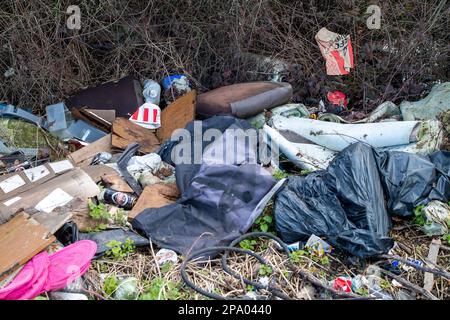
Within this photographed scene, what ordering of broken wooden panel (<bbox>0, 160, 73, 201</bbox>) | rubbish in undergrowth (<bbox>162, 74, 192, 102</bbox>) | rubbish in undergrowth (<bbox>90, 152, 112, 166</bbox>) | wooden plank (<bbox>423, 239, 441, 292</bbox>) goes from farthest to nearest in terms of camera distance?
rubbish in undergrowth (<bbox>162, 74, 192, 102</bbox>) < rubbish in undergrowth (<bbox>90, 152, 112, 166</bbox>) < broken wooden panel (<bbox>0, 160, 73, 201</bbox>) < wooden plank (<bbox>423, 239, 441, 292</bbox>)

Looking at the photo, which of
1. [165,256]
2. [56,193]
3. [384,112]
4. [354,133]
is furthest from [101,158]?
[384,112]

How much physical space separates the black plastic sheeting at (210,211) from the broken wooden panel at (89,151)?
1181 millimetres

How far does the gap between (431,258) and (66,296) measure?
7.20 feet

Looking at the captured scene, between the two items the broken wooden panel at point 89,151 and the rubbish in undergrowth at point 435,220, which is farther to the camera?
the broken wooden panel at point 89,151

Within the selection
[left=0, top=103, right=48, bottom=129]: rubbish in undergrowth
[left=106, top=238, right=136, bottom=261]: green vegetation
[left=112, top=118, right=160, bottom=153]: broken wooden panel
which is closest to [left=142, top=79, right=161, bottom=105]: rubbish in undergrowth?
[left=112, top=118, right=160, bottom=153]: broken wooden panel

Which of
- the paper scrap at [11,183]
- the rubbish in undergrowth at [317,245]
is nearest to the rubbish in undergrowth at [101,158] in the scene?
the paper scrap at [11,183]

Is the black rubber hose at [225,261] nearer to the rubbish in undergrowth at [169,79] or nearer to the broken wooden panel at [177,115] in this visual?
the broken wooden panel at [177,115]

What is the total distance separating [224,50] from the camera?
4.91 meters

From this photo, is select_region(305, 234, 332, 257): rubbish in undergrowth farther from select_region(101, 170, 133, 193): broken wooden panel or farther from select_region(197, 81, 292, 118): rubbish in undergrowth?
select_region(197, 81, 292, 118): rubbish in undergrowth

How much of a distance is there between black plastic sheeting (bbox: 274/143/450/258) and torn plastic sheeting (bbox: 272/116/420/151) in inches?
16.5

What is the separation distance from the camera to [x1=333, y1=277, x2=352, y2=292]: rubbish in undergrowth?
2570 mm

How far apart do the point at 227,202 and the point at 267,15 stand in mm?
2608

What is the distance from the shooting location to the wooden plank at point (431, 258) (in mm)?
2646

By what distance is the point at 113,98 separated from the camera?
15.3ft
